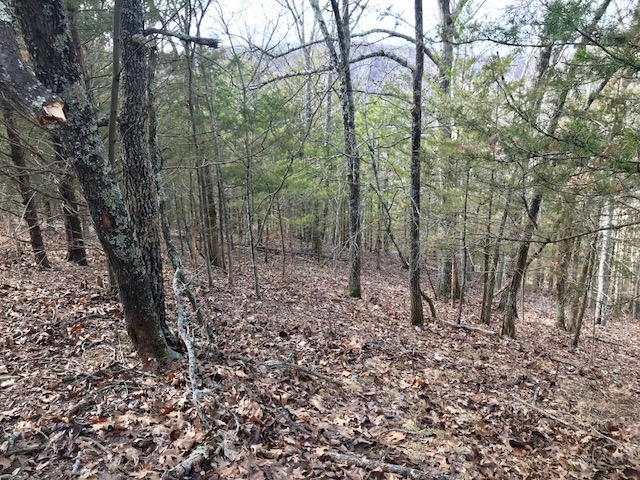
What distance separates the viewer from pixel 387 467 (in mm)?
3447

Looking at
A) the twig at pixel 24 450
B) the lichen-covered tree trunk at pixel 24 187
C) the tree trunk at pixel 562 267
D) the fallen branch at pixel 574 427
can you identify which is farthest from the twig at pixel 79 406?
the tree trunk at pixel 562 267

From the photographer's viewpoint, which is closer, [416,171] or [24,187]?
[24,187]

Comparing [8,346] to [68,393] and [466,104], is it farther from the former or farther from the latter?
[466,104]

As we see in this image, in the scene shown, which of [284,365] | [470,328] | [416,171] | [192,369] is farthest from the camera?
[470,328]

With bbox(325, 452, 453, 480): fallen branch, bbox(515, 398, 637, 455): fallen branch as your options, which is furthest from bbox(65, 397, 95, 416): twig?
bbox(515, 398, 637, 455): fallen branch

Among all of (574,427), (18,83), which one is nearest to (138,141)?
(18,83)

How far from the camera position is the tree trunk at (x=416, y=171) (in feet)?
24.5

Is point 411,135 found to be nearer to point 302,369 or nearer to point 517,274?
point 517,274

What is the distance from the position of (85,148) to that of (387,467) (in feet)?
12.8

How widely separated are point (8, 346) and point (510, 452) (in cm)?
578

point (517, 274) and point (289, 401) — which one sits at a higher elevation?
point (517, 274)

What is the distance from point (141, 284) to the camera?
161 inches

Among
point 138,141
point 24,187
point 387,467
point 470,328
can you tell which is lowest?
point 470,328

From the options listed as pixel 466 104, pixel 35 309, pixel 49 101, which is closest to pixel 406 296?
pixel 466 104
